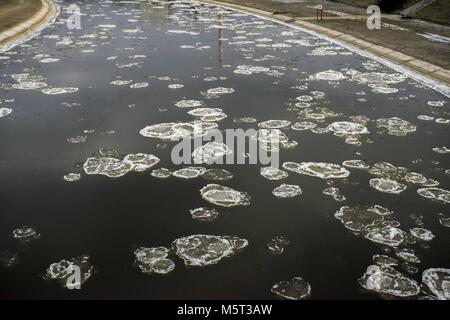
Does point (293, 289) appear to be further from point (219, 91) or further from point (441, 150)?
point (219, 91)

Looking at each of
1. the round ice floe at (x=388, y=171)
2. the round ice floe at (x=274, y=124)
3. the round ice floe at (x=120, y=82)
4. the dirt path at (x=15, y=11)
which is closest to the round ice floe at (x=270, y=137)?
the round ice floe at (x=274, y=124)

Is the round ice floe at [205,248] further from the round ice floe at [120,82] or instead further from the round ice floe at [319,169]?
the round ice floe at [120,82]

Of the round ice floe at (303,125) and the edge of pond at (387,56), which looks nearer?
the round ice floe at (303,125)

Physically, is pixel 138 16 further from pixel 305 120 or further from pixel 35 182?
pixel 35 182

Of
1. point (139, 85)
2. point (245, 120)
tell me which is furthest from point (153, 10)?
point (245, 120)

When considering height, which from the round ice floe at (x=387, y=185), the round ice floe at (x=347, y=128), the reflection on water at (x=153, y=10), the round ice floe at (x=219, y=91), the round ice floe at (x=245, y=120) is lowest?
the round ice floe at (x=387, y=185)

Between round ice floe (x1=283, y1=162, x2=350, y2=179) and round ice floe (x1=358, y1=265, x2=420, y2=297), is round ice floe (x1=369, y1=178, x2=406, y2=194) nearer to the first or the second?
round ice floe (x1=283, y1=162, x2=350, y2=179)
